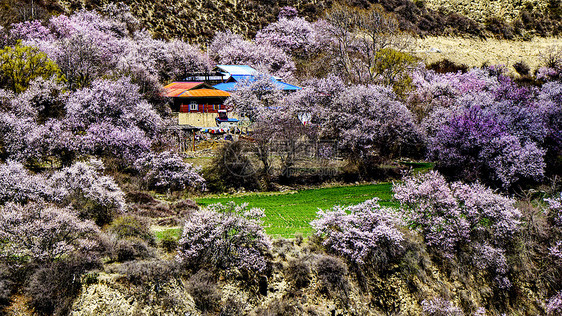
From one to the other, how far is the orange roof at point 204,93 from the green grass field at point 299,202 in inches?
701

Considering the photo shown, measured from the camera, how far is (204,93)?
45219mm

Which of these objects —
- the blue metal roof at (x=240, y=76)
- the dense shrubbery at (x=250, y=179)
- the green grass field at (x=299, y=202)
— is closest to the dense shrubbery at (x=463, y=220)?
the dense shrubbery at (x=250, y=179)

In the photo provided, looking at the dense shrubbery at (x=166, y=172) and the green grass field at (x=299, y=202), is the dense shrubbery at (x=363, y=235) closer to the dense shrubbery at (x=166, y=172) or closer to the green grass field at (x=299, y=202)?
the green grass field at (x=299, y=202)

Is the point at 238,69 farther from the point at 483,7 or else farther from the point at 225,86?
the point at 483,7

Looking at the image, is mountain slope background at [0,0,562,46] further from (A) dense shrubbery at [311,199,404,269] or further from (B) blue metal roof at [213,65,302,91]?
(A) dense shrubbery at [311,199,404,269]

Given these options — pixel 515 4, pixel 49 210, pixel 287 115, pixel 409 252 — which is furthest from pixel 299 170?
pixel 515 4

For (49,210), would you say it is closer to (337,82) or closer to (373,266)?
(373,266)

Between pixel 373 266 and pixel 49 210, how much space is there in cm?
1260

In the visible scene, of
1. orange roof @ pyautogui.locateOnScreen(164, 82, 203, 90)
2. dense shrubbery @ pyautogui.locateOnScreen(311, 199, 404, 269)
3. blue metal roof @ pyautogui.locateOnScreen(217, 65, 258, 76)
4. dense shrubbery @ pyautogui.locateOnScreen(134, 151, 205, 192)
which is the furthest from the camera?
blue metal roof @ pyautogui.locateOnScreen(217, 65, 258, 76)

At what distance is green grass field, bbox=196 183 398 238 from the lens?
2320cm

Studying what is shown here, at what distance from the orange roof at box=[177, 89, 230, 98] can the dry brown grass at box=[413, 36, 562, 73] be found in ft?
121

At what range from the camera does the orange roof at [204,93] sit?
44375mm

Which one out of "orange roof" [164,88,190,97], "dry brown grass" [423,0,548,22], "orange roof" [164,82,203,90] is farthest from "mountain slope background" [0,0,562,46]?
"orange roof" [164,88,190,97]

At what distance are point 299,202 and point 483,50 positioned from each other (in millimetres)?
67834
